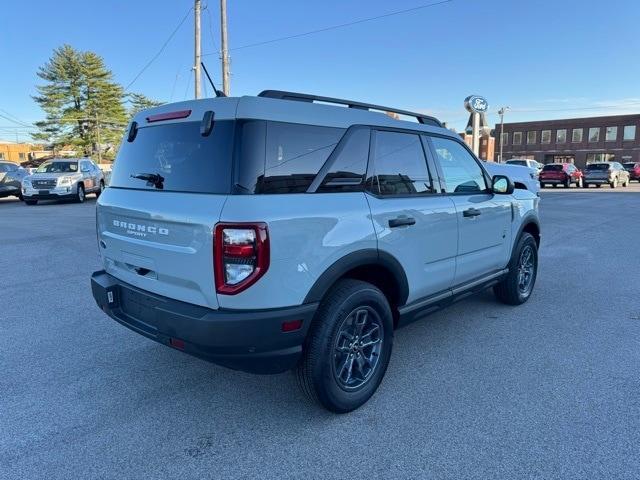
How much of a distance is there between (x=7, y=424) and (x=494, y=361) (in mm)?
3505

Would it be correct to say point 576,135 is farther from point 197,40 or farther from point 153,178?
point 153,178

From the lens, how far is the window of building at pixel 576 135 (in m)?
67.8

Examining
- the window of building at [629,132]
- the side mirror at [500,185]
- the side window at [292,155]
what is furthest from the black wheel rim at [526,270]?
the window of building at [629,132]

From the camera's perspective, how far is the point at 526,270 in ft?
17.7

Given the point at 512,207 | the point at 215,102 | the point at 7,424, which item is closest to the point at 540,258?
the point at 512,207

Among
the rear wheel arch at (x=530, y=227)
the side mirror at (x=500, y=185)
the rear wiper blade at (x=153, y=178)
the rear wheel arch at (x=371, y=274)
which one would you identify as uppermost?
the side mirror at (x=500, y=185)

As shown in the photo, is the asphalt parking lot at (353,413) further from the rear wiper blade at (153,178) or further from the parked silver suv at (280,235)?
the rear wiper blade at (153,178)

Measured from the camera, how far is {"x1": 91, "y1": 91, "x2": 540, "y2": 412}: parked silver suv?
2508mm

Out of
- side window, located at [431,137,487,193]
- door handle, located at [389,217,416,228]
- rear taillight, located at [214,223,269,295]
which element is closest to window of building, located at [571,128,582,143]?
side window, located at [431,137,487,193]

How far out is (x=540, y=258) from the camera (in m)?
7.93

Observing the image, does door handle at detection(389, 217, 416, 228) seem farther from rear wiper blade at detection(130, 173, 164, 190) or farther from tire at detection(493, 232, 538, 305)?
tire at detection(493, 232, 538, 305)

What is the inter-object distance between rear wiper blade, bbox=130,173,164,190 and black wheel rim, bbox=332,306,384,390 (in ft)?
4.85

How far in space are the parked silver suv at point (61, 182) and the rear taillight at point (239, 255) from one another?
1680 centimetres

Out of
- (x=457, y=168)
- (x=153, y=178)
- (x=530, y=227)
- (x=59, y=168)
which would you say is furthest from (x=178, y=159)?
(x=59, y=168)
